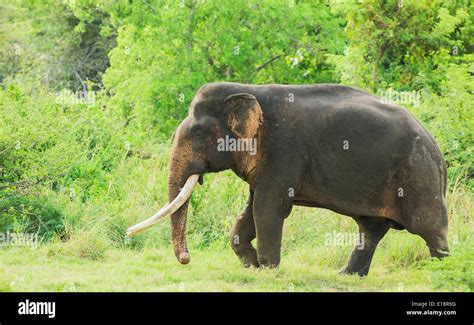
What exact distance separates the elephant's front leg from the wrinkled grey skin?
50 centimetres

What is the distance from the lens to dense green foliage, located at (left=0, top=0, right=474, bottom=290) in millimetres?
15562

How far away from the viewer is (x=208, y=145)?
12.8 m

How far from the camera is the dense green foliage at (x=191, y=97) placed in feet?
51.1

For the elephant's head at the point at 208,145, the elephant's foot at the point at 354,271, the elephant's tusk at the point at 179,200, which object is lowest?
Result: the elephant's foot at the point at 354,271

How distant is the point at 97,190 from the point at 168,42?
11020 millimetres

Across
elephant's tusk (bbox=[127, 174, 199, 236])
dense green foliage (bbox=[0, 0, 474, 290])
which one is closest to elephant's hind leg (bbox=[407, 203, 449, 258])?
dense green foliage (bbox=[0, 0, 474, 290])

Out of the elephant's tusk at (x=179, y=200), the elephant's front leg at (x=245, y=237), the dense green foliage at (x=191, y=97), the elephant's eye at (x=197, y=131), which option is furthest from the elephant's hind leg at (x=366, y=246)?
the elephant's eye at (x=197, y=131)

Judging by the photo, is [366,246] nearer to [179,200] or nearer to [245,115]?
[245,115]

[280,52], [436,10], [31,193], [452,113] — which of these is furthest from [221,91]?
[280,52]

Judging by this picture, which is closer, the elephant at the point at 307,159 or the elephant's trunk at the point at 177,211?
the elephant at the point at 307,159

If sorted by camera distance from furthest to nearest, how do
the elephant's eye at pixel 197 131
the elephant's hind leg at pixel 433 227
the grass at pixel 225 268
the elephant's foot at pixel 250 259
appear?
the elephant's foot at pixel 250 259, the elephant's eye at pixel 197 131, the elephant's hind leg at pixel 433 227, the grass at pixel 225 268

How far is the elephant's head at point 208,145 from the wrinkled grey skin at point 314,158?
13 millimetres

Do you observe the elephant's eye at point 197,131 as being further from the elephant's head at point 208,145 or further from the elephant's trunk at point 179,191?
the elephant's trunk at point 179,191

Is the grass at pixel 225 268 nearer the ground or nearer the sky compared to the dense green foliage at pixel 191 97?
nearer the ground
